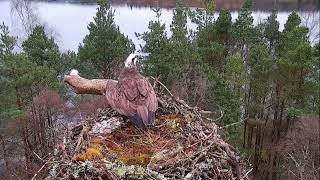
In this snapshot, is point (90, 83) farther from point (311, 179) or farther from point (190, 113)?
point (311, 179)

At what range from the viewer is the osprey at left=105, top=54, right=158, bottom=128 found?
17.4ft

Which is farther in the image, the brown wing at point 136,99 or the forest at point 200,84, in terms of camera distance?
the forest at point 200,84

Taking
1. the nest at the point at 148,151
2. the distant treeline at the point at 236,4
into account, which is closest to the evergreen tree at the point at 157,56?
the distant treeline at the point at 236,4

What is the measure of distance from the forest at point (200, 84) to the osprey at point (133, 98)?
936 centimetres

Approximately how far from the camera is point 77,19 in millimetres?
38594

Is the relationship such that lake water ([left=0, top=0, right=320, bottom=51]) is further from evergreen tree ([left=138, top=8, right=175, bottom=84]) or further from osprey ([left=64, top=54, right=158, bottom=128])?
osprey ([left=64, top=54, right=158, bottom=128])

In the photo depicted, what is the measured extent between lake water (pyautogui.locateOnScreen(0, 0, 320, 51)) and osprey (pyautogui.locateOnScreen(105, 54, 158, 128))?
24827 mm

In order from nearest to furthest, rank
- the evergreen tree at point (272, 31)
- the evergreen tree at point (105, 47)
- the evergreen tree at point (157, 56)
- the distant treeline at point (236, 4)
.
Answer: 1. the evergreen tree at point (157, 56)
2. the evergreen tree at point (105, 47)
3. the evergreen tree at point (272, 31)
4. the distant treeline at point (236, 4)

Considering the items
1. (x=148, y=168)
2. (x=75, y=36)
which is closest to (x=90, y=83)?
(x=148, y=168)

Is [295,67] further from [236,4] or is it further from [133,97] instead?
[236,4]

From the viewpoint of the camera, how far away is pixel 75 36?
35.2 m

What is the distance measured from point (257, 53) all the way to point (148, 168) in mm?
15973

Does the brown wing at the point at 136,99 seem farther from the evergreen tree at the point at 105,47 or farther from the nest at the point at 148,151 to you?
the evergreen tree at the point at 105,47

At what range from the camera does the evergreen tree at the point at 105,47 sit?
18203 mm
